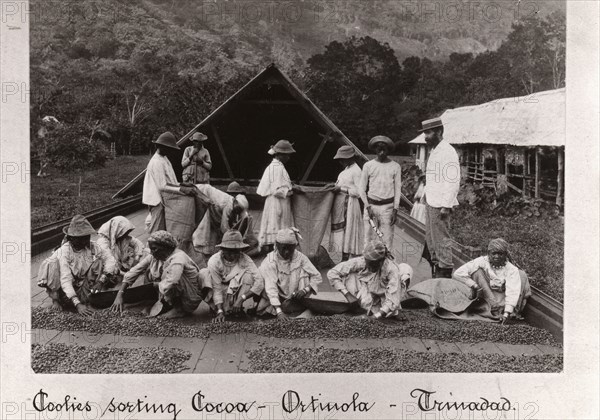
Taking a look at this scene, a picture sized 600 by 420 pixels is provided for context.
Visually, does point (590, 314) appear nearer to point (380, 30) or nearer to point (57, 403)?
point (380, 30)

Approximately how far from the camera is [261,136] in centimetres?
954

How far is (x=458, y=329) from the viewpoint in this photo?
4812 mm

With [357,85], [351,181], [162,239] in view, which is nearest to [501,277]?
[351,181]

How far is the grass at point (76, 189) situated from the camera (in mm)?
5078

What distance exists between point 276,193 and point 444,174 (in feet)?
6.07

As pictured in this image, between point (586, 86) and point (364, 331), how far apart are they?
9.54 ft

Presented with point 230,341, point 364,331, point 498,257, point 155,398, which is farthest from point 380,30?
point 155,398

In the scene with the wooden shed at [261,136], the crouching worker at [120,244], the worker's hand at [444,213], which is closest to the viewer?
the crouching worker at [120,244]

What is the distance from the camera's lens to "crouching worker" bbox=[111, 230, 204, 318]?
15.8ft

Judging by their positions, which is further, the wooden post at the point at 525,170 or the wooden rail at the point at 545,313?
the wooden post at the point at 525,170

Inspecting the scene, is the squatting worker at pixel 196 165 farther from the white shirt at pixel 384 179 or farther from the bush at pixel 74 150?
the white shirt at pixel 384 179

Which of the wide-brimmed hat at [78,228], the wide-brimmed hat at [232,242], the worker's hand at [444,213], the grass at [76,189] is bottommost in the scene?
the wide-brimmed hat at [232,242]

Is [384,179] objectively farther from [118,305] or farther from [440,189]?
[118,305]

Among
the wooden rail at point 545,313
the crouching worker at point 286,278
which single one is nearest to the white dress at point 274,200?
the crouching worker at point 286,278
